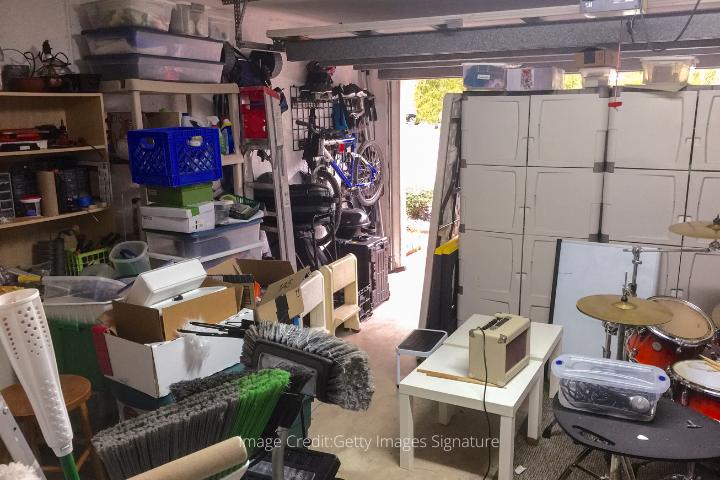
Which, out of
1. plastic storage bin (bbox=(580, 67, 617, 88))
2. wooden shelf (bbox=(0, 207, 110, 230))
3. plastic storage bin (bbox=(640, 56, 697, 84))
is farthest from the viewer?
plastic storage bin (bbox=(580, 67, 617, 88))

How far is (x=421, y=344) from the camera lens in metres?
3.51

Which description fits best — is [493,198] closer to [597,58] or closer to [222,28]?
[597,58]

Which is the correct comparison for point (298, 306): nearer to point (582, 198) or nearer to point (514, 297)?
point (514, 297)

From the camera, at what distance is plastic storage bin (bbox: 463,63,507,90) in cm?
391

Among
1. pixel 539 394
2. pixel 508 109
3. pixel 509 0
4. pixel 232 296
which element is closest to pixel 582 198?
pixel 508 109

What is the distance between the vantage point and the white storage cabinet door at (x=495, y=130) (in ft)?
12.4

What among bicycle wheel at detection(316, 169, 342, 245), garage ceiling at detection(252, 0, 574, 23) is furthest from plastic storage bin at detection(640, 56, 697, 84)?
bicycle wheel at detection(316, 169, 342, 245)

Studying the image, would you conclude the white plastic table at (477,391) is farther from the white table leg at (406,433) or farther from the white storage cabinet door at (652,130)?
the white storage cabinet door at (652,130)

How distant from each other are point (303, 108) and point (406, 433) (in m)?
3.16

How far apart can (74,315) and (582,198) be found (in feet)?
9.89

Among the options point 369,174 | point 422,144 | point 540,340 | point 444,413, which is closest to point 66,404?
point 444,413

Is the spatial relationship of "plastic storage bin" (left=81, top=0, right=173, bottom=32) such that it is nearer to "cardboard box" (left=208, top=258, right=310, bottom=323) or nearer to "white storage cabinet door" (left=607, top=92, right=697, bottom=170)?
"cardboard box" (left=208, top=258, right=310, bottom=323)

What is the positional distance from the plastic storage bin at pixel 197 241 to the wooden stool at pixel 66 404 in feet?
3.25

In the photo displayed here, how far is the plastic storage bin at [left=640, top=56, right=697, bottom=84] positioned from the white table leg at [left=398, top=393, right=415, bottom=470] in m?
2.43
